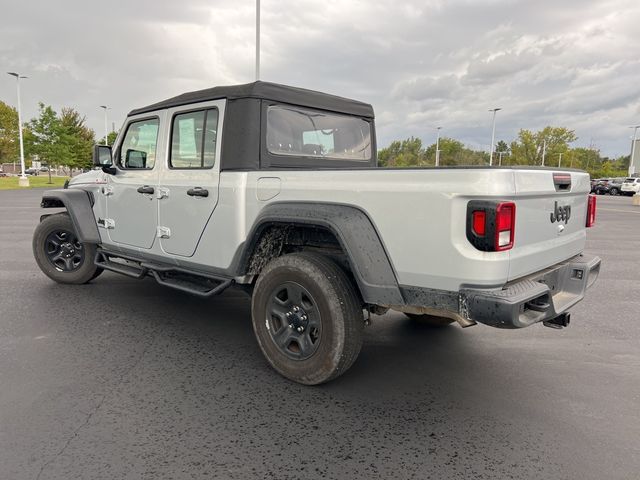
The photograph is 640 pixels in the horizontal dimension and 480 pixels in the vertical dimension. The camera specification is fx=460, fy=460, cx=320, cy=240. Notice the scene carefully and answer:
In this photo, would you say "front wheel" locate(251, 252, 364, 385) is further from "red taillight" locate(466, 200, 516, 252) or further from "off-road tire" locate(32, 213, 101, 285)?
"off-road tire" locate(32, 213, 101, 285)

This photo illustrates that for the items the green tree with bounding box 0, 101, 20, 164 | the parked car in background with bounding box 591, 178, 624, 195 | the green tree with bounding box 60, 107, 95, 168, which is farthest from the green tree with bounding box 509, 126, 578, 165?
the green tree with bounding box 0, 101, 20, 164

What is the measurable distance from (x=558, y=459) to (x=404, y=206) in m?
1.58

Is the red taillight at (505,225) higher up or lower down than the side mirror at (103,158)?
lower down

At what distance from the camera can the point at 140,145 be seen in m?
4.65

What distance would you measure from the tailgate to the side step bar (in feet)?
Answer: 7.10

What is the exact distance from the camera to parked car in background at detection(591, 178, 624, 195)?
4338cm

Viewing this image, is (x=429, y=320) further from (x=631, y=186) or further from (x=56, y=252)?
(x=631, y=186)

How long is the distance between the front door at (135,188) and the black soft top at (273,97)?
262 mm

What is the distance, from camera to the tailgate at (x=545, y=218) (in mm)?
2609

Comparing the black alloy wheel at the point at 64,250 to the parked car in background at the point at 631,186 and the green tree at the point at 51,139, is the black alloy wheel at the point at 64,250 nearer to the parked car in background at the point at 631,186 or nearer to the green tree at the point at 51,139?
the green tree at the point at 51,139

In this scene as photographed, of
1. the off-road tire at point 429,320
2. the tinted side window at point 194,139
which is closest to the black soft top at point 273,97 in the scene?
the tinted side window at point 194,139

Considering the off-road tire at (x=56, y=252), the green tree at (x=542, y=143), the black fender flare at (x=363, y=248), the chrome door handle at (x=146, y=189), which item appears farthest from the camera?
the green tree at (x=542, y=143)

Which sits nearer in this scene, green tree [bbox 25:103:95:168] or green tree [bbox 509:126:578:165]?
green tree [bbox 25:103:95:168]

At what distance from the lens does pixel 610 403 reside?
3041mm
